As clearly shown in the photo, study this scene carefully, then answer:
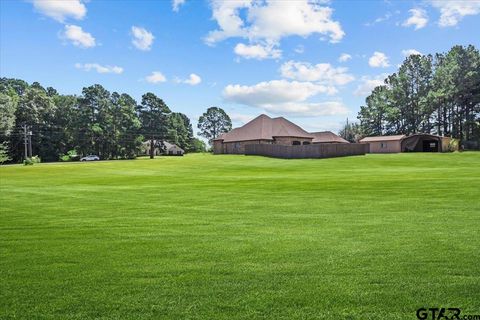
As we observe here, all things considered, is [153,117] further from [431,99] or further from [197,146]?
[431,99]

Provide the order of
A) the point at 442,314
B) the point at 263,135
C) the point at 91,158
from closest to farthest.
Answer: the point at 442,314 → the point at 263,135 → the point at 91,158

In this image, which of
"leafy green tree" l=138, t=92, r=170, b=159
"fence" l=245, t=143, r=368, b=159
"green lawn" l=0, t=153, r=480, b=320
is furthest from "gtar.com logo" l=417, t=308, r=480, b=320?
"leafy green tree" l=138, t=92, r=170, b=159

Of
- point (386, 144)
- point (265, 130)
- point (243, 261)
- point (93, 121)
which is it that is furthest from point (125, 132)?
point (243, 261)

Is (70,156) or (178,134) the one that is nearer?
(70,156)

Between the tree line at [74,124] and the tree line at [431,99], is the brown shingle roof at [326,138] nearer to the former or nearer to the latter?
the tree line at [431,99]

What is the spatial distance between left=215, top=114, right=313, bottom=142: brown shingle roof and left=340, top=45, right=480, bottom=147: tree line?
30029 millimetres

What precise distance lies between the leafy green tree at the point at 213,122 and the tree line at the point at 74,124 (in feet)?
128

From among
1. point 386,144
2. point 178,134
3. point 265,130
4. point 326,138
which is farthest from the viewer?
point 178,134

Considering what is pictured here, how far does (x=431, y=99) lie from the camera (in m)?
76.9

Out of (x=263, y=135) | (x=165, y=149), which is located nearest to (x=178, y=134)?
(x=165, y=149)

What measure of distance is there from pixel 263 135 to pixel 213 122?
7608 cm

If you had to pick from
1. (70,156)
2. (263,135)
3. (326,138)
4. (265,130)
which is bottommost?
(70,156)

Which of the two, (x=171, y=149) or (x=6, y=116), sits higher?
(x=6, y=116)

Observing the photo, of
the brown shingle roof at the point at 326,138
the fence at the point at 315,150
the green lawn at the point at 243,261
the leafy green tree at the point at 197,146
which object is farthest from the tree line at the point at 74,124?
the green lawn at the point at 243,261
